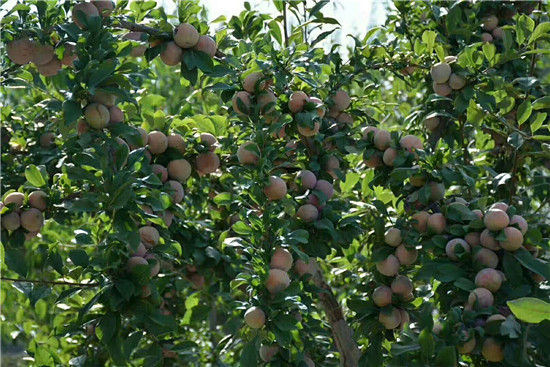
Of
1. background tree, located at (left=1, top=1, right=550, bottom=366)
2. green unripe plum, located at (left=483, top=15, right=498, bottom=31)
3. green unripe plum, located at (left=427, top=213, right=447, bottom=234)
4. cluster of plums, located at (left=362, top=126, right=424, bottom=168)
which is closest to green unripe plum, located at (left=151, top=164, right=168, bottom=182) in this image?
background tree, located at (left=1, top=1, right=550, bottom=366)

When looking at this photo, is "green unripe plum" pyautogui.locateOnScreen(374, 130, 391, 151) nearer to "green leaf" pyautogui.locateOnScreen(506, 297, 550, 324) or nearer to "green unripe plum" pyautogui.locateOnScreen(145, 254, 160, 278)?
"green unripe plum" pyautogui.locateOnScreen(145, 254, 160, 278)

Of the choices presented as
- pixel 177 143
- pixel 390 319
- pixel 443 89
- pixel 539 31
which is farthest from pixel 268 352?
pixel 539 31

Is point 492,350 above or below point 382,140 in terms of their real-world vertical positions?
below

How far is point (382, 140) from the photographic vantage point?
1.73 m

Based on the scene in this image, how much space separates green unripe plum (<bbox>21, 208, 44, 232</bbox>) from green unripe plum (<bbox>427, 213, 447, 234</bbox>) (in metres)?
0.79

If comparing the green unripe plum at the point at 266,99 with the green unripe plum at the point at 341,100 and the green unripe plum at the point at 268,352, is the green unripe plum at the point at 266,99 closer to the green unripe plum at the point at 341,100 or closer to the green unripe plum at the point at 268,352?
the green unripe plum at the point at 341,100

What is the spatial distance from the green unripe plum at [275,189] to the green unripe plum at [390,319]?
323 millimetres

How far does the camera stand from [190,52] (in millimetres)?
1675

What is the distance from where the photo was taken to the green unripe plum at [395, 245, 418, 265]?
65.0 inches

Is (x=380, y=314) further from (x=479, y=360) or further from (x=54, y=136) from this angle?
(x=54, y=136)

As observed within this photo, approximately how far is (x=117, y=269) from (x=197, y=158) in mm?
370

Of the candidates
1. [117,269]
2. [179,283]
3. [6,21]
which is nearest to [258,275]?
[117,269]

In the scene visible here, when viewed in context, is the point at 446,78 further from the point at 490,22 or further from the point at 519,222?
the point at 490,22

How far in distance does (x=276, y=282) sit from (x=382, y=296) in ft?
1.03
